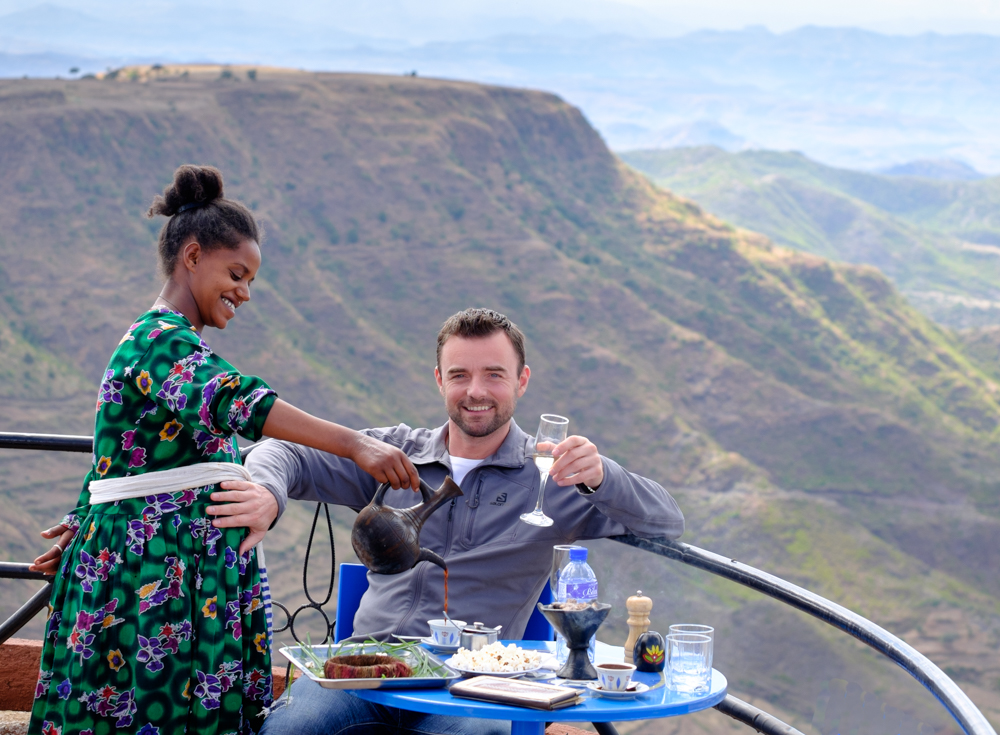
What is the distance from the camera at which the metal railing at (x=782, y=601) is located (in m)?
1.73

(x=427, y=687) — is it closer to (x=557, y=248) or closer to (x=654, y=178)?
(x=557, y=248)

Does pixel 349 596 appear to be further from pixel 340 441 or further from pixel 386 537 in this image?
pixel 340 441

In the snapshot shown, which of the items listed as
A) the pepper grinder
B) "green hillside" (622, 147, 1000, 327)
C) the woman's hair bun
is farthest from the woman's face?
"green hillside" (622, 147, 1000, 327)

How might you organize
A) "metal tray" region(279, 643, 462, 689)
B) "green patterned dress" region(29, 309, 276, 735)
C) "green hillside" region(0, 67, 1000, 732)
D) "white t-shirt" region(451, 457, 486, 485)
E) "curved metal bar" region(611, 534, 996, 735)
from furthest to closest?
1. "green hillside" region(0, 67, 1000, 732)
2. "white t-shirt" region(451, 457, 486, 485)
3. "green patterned dress" region(29, 309, 276, 735)
4. "metal tray" region(279, 643, 462, 689)
5. "curved metal bar" region(611, 534, 996, 735)

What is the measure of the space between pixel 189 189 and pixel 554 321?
203 ft

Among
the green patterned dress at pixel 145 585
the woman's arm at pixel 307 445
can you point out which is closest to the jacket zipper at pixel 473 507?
the woman's arm at pixel 307 445

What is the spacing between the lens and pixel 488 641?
2045mm

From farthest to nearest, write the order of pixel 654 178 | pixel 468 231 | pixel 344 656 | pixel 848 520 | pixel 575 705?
1. pixel 654 178
2. pixel 468 231
3. pixel 848 520
4. pixel 344 656
5. pixel 575 705

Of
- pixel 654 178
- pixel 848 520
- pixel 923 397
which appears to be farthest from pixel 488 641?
pixel 654 178

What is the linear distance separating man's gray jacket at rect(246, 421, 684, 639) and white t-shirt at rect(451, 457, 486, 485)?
0.08 feet

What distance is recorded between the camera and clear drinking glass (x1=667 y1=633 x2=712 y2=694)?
75.9 inches

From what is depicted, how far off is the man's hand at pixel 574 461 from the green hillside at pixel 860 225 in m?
124

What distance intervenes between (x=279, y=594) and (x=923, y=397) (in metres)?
45.7

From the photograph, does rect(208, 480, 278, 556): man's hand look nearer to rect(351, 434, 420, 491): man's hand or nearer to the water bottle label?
rect(351, 434, 420, 491): man's hand
